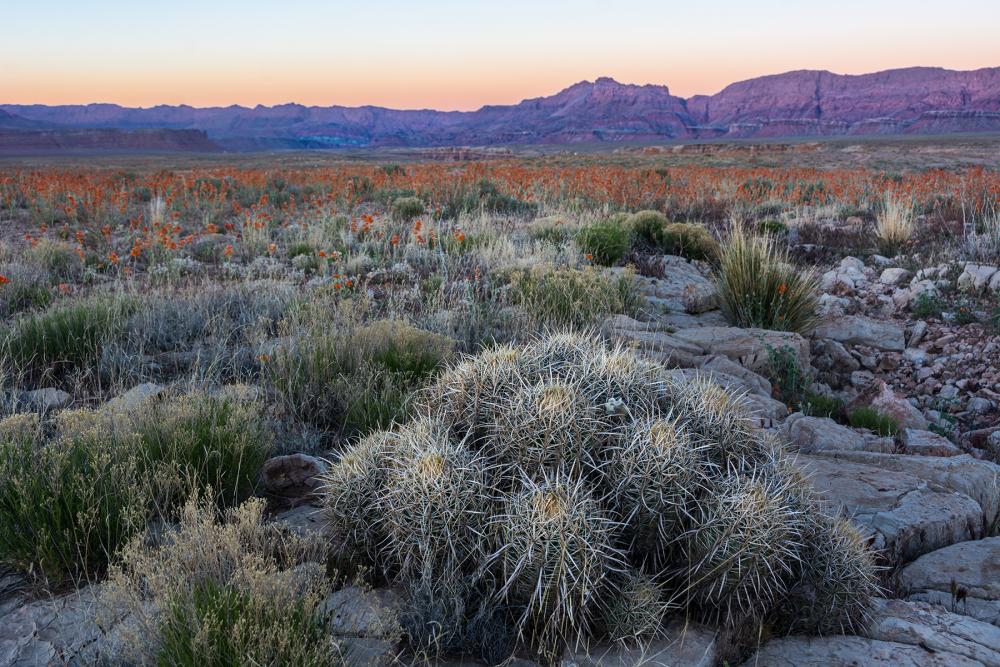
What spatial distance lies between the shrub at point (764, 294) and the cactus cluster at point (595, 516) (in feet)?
15.0

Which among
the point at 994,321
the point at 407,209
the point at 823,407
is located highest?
the point at 407,209

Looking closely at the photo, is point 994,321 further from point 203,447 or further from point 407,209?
point 407,209

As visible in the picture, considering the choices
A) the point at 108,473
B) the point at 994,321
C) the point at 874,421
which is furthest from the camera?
the point at 994,321

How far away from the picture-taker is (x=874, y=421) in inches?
205

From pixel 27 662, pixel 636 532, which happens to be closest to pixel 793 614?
pixel 636 532

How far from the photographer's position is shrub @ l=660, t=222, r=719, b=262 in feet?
34.3

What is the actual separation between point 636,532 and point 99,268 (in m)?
8.43

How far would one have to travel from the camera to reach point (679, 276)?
9.34m

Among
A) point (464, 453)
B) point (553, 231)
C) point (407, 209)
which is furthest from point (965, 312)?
point (407, 209)

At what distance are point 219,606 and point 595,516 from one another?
129 centimetres

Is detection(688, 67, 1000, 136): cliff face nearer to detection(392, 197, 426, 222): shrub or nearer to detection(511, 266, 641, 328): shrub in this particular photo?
detection(392, 197, 426, 222): shrub

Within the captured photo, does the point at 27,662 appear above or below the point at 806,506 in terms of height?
below

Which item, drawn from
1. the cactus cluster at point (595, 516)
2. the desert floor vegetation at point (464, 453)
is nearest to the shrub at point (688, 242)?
the desert floor vegetation at point (464, 453)

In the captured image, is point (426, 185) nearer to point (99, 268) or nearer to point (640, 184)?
point (640, 184)
